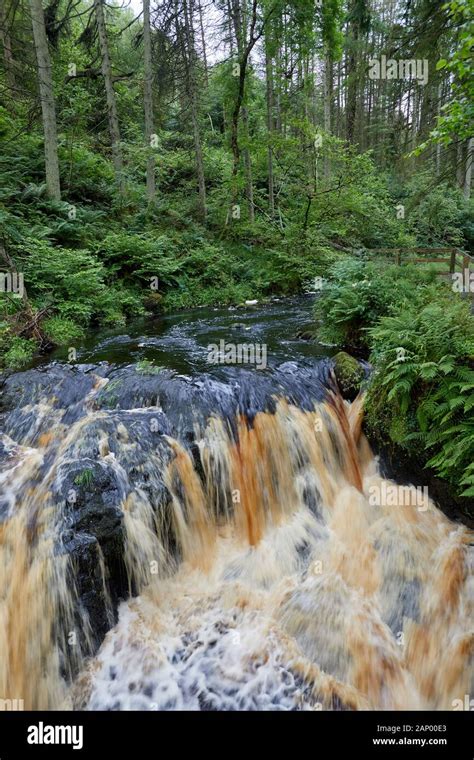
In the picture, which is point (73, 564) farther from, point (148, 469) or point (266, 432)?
point (266, 432)

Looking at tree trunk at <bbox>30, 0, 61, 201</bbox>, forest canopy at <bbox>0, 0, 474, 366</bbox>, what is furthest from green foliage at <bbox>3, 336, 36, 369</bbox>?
tree trunk at <bbox>30, 0, 61, 201</bbox>

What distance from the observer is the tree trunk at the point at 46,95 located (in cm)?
1148

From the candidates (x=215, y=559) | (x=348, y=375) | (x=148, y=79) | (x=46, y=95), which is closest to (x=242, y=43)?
(x=148, y=79)

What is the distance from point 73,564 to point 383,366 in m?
5.05

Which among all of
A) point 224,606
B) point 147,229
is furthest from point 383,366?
point 147,229

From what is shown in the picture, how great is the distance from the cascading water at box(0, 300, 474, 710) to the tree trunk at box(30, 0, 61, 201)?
844 centimetres

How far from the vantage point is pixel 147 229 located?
14.4 metres

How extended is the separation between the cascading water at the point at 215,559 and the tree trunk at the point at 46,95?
332 inches

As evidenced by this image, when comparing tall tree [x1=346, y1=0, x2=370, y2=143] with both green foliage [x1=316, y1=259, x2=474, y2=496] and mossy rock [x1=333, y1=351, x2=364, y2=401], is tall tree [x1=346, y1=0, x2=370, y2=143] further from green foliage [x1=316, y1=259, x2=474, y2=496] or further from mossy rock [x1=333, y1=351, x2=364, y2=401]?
green foliage [x1=316, y1=259, x2=474, y2=496]

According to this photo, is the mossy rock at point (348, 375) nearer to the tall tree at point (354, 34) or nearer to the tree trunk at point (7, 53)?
the tall tree at point (354, 34)

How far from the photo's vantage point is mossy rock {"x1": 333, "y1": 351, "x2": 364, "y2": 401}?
23.5 feet

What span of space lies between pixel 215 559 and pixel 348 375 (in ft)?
12.4

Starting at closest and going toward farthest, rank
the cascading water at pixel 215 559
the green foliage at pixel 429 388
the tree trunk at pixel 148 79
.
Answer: the cascading water at pixel 215 559 → the green foliage at pixel 429 388 → the tree trunk at pixel 148 79

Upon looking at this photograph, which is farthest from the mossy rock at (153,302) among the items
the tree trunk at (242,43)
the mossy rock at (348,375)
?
the mossy rock at (348,375)
